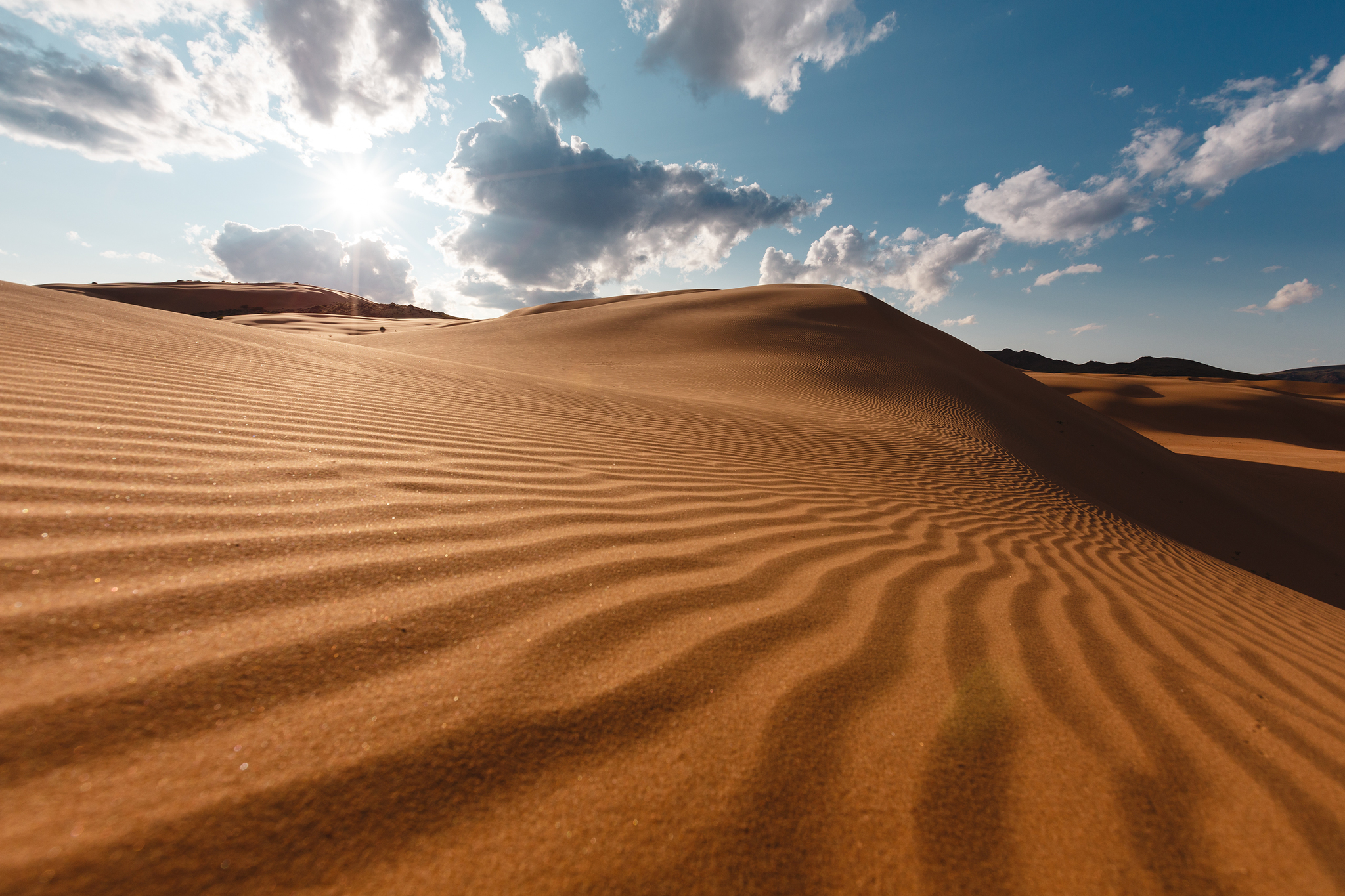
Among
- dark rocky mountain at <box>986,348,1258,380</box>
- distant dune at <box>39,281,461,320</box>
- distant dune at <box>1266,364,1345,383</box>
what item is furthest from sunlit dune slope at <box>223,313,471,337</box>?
distant dune at <box>1266,364,1345,383</box>

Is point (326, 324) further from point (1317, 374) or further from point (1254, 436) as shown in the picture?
point (1317, 374)

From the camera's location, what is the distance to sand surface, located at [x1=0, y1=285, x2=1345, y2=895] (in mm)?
928

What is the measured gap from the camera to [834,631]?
1921 millimetres

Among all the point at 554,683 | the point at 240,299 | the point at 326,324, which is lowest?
the point at 554,683

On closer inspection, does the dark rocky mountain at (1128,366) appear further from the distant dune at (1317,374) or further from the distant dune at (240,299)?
the distant dune at (240,299)

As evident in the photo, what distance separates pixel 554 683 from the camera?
4.42ft

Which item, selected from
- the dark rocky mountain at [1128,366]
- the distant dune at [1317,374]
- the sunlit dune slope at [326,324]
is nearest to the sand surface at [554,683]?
the sunlit dune slope at [326,324]

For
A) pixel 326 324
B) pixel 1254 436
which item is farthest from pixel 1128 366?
pixel 326 324

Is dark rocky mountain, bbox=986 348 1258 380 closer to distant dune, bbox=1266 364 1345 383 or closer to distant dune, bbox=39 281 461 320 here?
distant dune, bbox=1266 364 1345 383

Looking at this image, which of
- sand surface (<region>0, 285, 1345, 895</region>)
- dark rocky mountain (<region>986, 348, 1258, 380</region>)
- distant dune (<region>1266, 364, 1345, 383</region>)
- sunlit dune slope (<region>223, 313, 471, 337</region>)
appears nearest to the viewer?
sand surface (<region>0, 285, 1345, 895</region>)

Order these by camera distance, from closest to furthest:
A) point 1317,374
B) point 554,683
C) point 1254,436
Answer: point 554,683 → point 1254,436 → point 1317,374

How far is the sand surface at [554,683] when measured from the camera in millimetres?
928

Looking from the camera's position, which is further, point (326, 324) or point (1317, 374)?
point (1317, 374)

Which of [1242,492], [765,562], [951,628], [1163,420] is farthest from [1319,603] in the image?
[1163,420]
